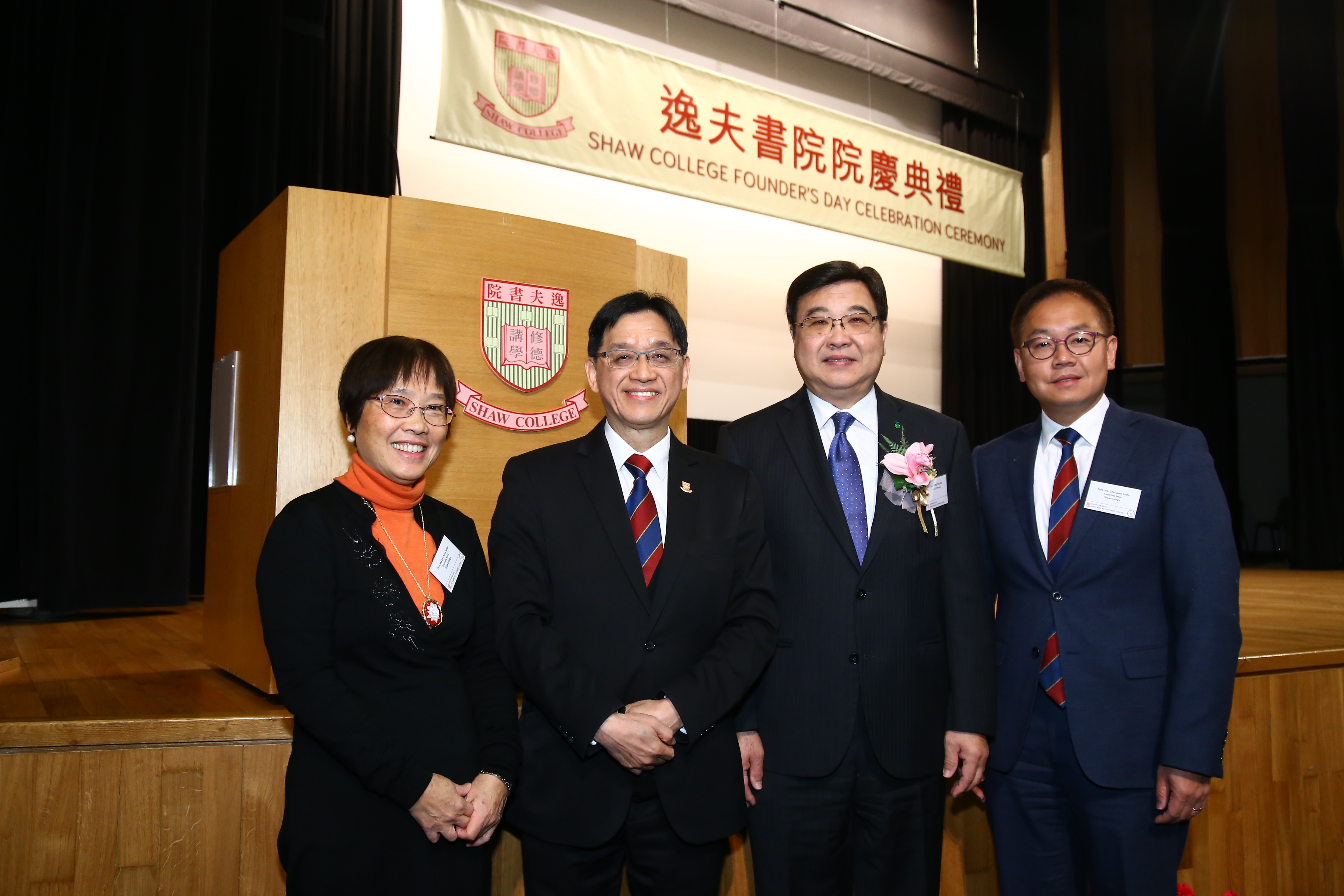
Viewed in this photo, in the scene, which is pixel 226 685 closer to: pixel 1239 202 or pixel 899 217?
pixel 899 217

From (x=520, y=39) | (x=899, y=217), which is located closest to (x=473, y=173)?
(x=520, y=39)

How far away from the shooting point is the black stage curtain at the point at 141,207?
400 centimetres

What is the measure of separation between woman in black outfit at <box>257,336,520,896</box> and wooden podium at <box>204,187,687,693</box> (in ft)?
1.56

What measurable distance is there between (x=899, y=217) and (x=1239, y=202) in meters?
4.93

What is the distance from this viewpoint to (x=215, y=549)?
2.34m

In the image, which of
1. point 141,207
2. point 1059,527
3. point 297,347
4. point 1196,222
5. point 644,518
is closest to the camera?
point 644,518

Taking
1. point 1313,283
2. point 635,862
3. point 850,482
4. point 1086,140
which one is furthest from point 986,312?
point 635,862

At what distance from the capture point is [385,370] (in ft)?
5.02

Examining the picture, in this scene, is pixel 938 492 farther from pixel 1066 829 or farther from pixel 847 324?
pixel 1066 829

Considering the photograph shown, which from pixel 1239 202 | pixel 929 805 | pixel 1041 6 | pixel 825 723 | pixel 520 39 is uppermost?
pixel 1041 6

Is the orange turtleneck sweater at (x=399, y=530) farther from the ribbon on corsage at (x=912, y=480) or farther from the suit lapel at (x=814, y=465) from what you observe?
the ribbon on corsage at (x=912, y=480)

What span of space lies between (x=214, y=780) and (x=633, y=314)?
4.50 feet

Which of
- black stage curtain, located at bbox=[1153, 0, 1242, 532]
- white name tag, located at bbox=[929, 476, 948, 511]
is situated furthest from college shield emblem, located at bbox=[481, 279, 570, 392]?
black stage curtain, located at bbox=[1153, 0, 1242, 532]

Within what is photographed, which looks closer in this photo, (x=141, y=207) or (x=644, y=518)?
(x=644, y=518)
